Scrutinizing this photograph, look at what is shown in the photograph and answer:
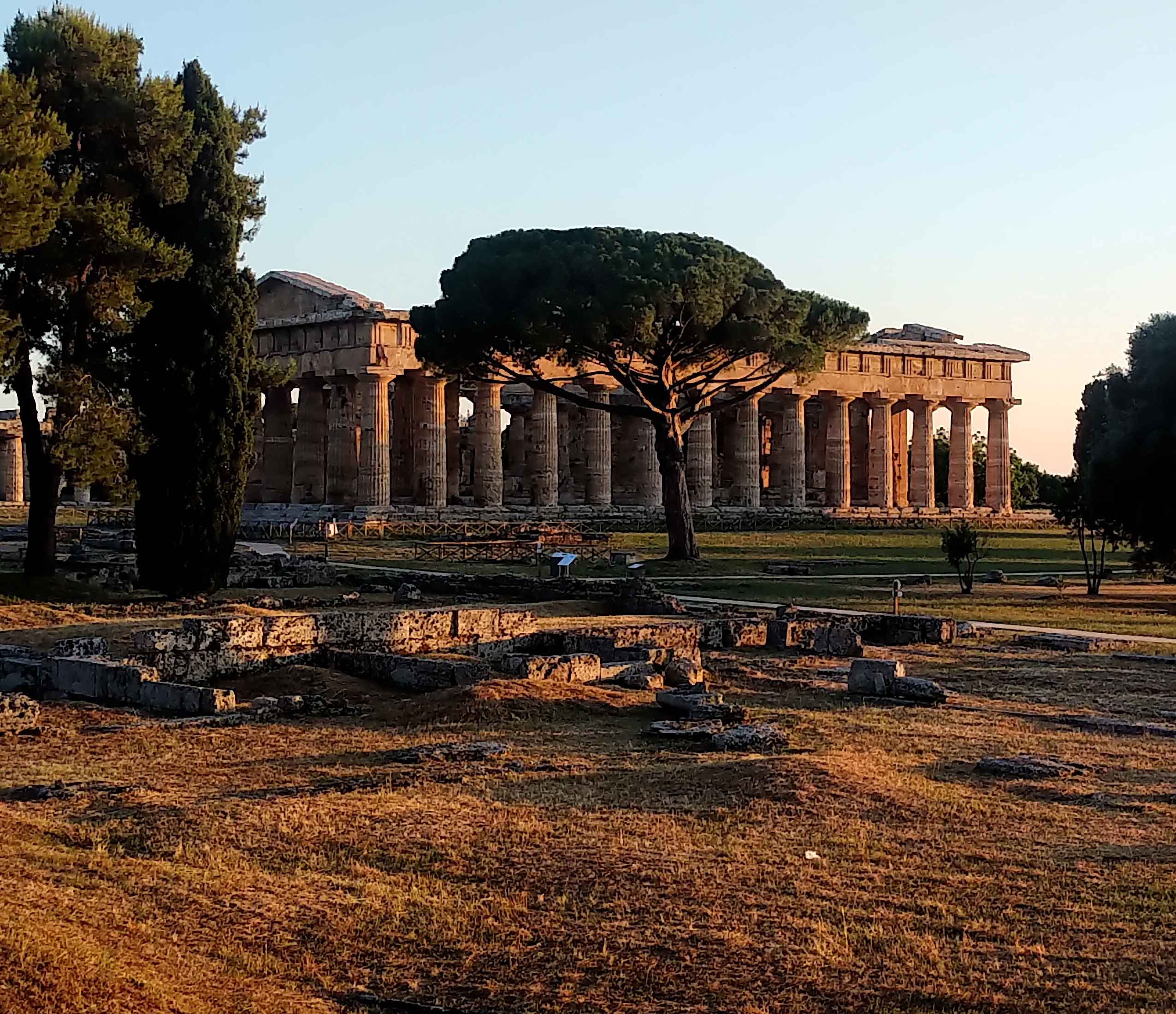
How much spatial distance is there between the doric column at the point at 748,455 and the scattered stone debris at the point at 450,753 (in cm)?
5033

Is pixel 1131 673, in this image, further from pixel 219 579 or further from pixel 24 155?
pixel 24 155

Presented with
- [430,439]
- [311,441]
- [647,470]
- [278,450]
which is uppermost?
[311,441]

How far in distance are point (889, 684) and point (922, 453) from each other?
56.5 m

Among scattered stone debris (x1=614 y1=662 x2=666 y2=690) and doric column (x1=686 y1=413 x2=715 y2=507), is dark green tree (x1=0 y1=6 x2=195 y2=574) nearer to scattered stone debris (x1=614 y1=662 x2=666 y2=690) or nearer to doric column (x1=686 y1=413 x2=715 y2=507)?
scattered stone debris (x1=614 y1=662 x2=666 y2=690)

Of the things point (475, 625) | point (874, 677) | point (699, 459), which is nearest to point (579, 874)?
point (874, 677)

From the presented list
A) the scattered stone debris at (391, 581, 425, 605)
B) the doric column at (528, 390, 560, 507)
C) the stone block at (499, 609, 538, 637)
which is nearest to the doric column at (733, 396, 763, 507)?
the doric column at (528, 390, 560, 507)

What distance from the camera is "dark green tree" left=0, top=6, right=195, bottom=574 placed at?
2333 centimetres

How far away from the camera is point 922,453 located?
229ft

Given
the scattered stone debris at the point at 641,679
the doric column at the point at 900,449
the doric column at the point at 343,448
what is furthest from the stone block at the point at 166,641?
the doric column at the point at 900,449

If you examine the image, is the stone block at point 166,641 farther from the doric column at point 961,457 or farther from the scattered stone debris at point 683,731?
the doric column at point 961,457

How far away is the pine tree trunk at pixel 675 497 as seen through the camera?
37.8 metres

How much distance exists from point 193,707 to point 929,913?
8443 mm

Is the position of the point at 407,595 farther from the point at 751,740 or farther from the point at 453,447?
the point at 453,447

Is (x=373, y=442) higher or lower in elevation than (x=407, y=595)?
higher
